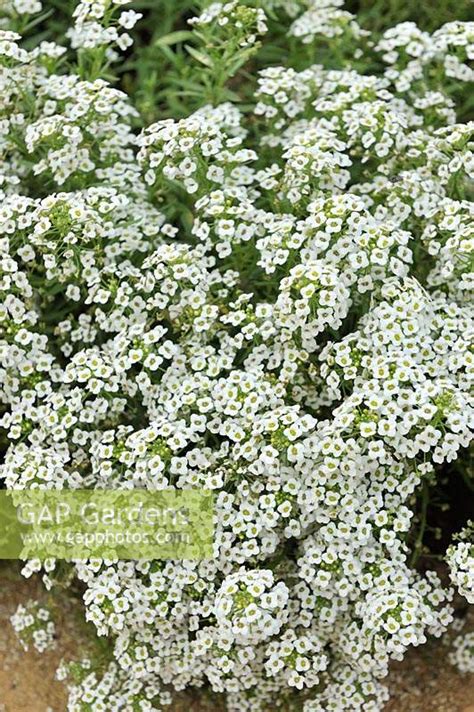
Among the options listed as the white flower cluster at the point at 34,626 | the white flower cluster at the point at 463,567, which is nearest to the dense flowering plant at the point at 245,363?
the white flower cluster at the point at 463,567

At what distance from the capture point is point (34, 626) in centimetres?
519

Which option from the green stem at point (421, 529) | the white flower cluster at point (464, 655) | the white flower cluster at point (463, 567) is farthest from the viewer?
the white flower cluster at point (464, 655)

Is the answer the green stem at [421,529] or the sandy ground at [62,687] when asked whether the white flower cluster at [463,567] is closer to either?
the green stem at [421,529]

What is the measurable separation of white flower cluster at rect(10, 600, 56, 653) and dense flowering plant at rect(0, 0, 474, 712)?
18cm

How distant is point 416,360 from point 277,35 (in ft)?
10.3

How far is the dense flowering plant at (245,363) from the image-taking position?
459 centimetres

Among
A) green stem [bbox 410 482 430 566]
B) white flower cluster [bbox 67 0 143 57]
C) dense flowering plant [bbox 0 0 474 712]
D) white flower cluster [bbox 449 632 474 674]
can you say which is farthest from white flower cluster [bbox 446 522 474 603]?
white flower cluster [bbox 67 0 143 57]

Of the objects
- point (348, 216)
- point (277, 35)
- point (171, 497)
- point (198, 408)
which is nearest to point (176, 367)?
point (198, 408)

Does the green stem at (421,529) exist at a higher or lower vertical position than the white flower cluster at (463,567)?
lower

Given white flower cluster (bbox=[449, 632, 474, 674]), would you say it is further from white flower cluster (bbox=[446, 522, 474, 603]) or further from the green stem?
white flower cluster (bbox=[446, 522, 474, 603])

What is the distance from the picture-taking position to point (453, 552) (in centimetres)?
464

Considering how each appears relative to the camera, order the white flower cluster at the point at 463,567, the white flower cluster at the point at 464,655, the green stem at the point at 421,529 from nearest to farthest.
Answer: the white flower cluster at the point at 463,567
the green stem at the point at 421,529
the white flower cluster at the point at 464,655

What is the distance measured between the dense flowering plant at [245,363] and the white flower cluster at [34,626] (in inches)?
7.2

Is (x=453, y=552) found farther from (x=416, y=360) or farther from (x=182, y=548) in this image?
(x=182, y=548)
